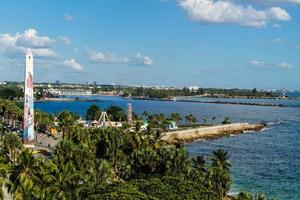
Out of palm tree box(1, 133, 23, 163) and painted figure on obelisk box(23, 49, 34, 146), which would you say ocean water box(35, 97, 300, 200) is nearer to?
palm tree box(1, 133, 23, 163)

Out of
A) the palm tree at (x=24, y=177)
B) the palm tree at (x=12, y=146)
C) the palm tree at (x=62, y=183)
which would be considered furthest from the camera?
the palm tree at (x=12, y=146)

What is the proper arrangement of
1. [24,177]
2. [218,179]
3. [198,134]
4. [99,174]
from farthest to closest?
[198,134] → [218,179] → [99,174] → [24,177]

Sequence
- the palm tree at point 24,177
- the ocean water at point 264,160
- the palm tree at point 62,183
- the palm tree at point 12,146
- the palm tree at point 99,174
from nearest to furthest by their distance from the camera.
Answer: the palm tree at point 62,183
the palm tree at point 24,177
the palm tree at point 99,174
the ocean water at point 264,160
the palm tree at point 12,146

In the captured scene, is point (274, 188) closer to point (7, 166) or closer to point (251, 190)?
point (251, 190)

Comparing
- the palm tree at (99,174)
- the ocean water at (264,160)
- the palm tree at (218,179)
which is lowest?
the ocean water at (264,160)

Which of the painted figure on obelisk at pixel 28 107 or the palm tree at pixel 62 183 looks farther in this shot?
A: the painted figure on obelisk at pixel 28 107

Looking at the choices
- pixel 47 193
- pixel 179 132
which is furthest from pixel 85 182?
pixel 179 132

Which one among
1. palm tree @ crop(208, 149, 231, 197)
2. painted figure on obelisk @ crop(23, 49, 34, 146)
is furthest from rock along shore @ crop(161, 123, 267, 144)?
palm tree @ crop(208, 149, 231, 197)

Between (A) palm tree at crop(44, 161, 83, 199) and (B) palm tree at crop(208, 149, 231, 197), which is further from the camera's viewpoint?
(B) palm tree at crop(208, 149, 231, 197)

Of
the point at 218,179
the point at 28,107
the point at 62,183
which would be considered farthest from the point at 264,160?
the point at 62,183

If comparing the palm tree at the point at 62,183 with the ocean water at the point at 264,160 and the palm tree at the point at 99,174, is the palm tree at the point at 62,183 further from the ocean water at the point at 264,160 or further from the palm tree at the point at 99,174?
the ocean water at the point at 264,160

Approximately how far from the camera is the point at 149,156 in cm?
7588

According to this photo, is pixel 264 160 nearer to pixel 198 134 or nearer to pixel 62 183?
pixel 198 134

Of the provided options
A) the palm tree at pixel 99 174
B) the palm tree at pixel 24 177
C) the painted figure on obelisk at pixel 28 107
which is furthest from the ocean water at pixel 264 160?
the palm tree at pixel 24 177
